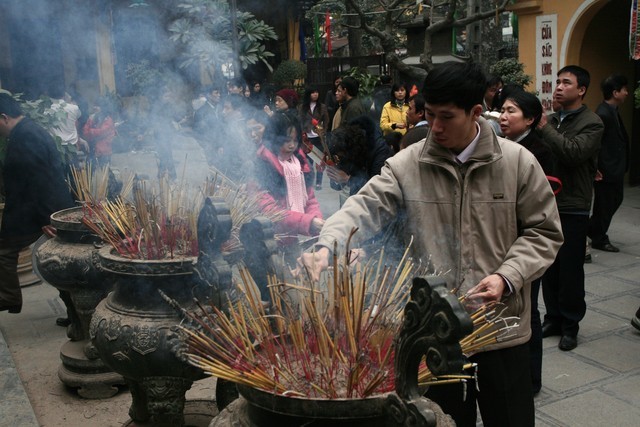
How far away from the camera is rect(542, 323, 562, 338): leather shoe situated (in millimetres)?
4410

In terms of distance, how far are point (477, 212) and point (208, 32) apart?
3359 mm

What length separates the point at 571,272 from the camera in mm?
4141

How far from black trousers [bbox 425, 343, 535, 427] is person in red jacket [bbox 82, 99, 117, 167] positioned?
5542mm

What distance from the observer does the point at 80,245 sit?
12.5ft

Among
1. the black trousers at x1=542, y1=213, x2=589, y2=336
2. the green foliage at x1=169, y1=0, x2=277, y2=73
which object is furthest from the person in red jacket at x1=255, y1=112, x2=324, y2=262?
the black trousers at x1=542, y1=213, x2=589, y2=336

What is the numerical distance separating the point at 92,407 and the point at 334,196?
589 cm

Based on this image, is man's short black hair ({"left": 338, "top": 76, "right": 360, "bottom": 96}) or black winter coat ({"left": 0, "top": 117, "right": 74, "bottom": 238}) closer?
black winter coat ({"left": 0, "top": 117, "right": 74, "bottom": 238})

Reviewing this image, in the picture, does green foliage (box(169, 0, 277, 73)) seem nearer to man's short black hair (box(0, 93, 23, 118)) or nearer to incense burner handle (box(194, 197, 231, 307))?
man's short black hair (box(0, 93, 23, 118))

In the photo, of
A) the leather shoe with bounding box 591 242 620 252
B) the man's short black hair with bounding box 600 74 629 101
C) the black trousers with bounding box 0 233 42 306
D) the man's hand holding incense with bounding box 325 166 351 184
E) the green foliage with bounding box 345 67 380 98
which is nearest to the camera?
the man's hand holding incense with bounding box 325 166 351 184

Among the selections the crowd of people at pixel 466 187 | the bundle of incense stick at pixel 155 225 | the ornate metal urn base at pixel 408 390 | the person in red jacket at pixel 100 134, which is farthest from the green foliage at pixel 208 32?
the ornate metal urn base at pixel 408 390

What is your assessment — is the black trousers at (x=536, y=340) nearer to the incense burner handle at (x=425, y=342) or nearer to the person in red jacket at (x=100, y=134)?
the incense burner handle at (x=425, y=342)

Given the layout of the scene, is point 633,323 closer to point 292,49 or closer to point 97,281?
point 97,281

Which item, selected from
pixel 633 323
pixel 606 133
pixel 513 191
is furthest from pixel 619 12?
pixel 513 191

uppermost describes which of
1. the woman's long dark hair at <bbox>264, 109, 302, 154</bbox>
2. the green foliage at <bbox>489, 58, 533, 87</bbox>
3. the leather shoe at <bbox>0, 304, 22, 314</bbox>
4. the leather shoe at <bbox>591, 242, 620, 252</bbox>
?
the green foliage at <bbox>489, 58, 533, 87</bbox>
